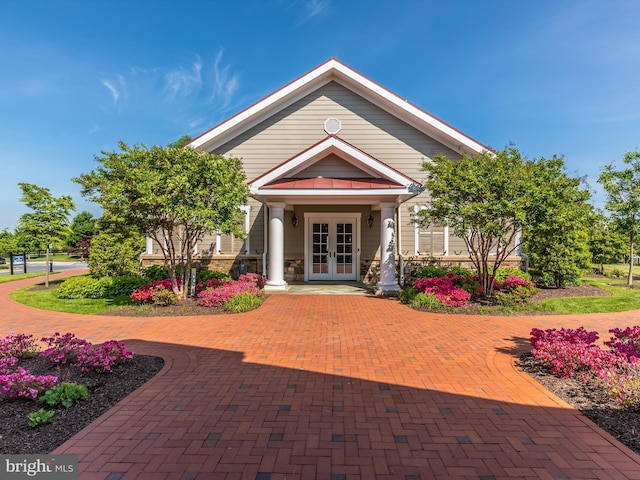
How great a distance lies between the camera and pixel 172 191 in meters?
8.48

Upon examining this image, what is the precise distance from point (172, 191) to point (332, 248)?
6681 millimetres

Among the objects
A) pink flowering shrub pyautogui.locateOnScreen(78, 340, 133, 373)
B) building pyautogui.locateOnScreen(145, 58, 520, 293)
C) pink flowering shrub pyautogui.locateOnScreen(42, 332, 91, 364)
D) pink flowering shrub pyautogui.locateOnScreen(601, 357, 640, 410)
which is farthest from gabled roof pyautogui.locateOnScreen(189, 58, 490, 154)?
pink flowering shrub pyautogui.locateOnScreen(601, 357, 640, 410)

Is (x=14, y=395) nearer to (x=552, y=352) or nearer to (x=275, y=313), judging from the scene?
(x=275, y=313)

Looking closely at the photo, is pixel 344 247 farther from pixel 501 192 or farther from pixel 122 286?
pixel 122 286

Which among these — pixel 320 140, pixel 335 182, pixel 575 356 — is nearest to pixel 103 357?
Answer: pixel 575 356

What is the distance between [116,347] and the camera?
4.91 m

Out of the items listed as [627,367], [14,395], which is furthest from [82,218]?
[627,367]

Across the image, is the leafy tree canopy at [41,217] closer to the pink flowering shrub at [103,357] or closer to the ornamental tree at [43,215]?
the ornamental tree at [43,215]

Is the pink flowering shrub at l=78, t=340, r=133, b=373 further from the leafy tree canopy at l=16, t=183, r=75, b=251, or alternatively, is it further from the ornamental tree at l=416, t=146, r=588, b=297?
the leafy tree canopy at l=16, t=183, r=75, b=251

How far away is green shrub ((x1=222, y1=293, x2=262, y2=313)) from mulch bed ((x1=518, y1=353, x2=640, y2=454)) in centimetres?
614

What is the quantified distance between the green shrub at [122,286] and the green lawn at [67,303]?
580 mm

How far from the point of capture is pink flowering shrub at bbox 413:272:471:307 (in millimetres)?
9039

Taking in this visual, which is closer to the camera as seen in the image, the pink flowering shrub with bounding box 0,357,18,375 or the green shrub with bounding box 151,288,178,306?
the pink flowering shrub with bounding box 0,357,18,375

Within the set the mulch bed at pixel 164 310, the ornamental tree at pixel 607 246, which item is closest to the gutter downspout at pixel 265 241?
the mulch bed at pixel 164 310
